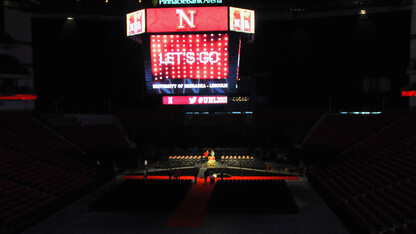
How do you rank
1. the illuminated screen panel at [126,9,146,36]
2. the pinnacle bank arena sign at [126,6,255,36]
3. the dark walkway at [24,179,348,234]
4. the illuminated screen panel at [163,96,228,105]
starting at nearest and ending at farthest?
the dark walkway at [24,179,348,234]
the pinnacle bank arena sign at [126,6,255,36]
the illuminated screen panel at [126,9,146,36]
the illuminated screen panel at [163,96,228,105]

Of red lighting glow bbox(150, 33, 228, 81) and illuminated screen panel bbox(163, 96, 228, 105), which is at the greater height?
red lighting glow bbox(150, 33, 228, 81)

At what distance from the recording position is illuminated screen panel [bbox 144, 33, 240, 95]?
56.6 ft

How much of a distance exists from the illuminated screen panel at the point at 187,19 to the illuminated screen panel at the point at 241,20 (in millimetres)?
384

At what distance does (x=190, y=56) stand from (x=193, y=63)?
419mm

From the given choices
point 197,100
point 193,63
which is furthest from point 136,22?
point 197,100

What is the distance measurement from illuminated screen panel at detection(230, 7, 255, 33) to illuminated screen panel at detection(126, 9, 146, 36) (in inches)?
184

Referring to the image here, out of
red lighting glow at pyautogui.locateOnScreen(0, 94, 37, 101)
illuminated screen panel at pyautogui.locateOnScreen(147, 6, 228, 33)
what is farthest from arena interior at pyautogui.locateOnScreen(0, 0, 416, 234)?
red lighting glow at pyautogui.locateOnScreen(0, 94, 37, 101)

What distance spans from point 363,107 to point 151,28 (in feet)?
71.3

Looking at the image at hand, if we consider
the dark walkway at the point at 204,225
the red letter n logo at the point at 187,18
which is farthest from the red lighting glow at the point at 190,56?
the dark walkway at the point at 204,225

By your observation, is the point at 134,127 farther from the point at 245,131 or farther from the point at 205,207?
the point at 205,207

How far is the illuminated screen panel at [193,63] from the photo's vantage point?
17.2 m

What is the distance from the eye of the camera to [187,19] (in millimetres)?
16922

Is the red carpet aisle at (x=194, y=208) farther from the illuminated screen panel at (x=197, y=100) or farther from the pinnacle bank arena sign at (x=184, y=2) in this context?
the pinnacle bank arena sign at (x=184, y=2)

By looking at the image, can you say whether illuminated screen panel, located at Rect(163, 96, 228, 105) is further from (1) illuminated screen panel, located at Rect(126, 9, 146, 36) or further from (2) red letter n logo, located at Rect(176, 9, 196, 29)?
(1) illuminated screen panel, located at Rect(126, 9, 146, 36)
